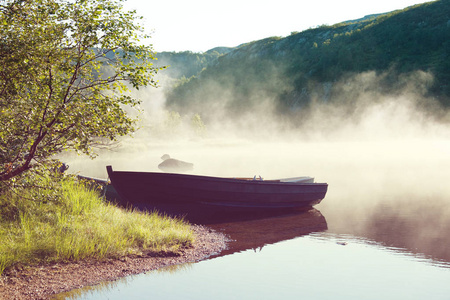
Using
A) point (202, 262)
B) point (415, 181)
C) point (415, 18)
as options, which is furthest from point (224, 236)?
point (415, 18)

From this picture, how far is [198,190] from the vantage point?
21.6 metres

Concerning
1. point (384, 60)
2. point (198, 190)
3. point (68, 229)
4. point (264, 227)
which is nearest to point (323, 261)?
point (264, 227)

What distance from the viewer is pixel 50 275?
11.2m

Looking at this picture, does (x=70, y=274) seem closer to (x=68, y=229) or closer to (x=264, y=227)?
(x=68, y=229)

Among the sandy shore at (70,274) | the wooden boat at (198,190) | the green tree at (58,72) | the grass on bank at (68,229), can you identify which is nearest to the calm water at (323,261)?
the sandy shore at (70,274)

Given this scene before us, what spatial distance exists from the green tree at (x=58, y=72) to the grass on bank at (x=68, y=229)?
1796mm

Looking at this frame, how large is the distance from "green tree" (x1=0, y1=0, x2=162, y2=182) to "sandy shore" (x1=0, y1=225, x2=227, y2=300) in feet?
8.53

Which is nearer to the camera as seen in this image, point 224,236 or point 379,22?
point 224,236

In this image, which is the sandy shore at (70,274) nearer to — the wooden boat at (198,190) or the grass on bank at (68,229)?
the grass on bank at (68,229)

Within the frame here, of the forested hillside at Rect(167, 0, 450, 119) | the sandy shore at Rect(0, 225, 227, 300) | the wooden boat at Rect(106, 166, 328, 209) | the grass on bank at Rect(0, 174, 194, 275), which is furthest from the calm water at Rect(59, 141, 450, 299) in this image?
the forested hillside at Rect(167, 0, 450, 119)

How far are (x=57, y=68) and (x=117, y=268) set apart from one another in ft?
19.3

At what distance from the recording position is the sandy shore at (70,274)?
10.4m

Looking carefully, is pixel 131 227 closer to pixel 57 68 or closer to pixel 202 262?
pixel 202 262

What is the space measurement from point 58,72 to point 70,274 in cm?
542
